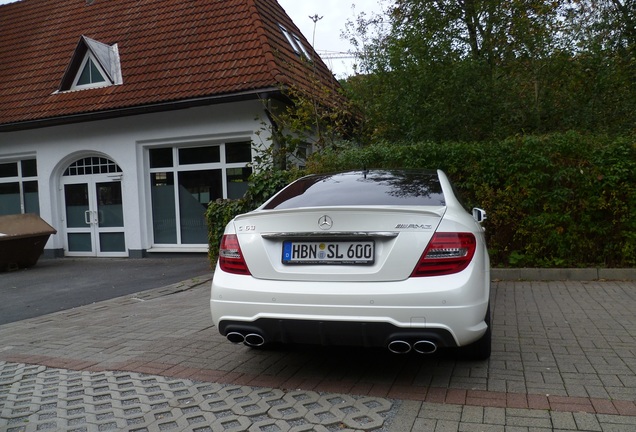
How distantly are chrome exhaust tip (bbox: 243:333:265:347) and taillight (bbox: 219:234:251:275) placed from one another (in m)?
0.42

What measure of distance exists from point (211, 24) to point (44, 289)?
7651 millimetres

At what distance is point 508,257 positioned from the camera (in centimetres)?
811

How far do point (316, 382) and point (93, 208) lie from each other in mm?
11542

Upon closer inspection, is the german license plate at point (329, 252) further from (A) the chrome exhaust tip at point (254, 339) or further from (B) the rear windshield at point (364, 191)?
Result: (A) the chrome exhaust tip at point (254, 339)

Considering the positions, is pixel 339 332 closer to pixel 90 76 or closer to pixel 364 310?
pixel 364 310

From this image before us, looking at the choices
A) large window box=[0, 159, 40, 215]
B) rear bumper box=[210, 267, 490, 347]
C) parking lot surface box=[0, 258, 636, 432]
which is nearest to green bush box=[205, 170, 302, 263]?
parking lot surface box=[0, 258, 636, 432]

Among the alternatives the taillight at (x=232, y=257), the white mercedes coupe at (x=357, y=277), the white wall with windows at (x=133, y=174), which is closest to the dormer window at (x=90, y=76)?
the white wall with windows at (x=133, y=174)

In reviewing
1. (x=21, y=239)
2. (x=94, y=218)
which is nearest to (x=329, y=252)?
(x=21, y=239)

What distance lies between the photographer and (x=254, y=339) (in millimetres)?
3559

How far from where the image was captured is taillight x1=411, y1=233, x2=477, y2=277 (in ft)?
10.7

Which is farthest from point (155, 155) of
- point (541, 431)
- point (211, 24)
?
point (541, 431)

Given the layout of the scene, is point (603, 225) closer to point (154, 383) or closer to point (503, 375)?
point (503, 375)

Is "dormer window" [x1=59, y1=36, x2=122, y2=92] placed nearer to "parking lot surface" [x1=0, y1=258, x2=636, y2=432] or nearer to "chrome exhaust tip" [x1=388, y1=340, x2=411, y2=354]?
"parking lot surface" [x1=0, y1=258, x2=636, y2=432]

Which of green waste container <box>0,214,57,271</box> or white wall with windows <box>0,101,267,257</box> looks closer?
green waste container <box>0,214,57,271</box>
